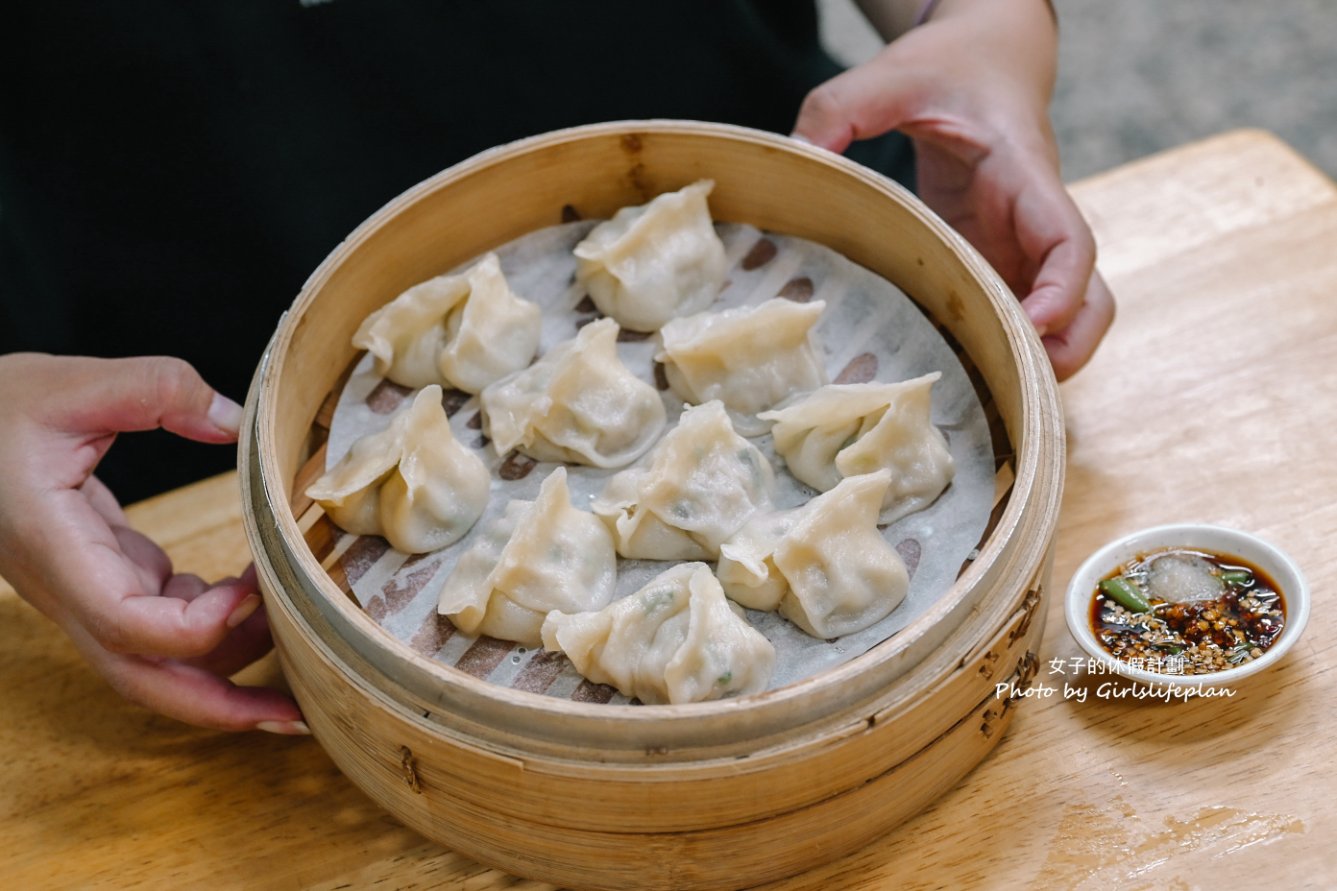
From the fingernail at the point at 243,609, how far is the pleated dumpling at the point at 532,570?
238 millimetres

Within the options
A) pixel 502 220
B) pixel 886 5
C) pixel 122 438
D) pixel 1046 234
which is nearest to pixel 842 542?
pixel 1046 234

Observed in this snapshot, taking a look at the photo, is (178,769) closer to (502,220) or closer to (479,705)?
(479,705)

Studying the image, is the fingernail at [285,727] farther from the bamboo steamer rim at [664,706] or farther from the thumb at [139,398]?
the thumb at [139,398]

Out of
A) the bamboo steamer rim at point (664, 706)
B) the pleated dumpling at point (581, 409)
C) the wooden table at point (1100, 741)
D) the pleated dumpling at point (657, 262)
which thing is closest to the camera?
the bamboo steamer rim at point (664, 706)

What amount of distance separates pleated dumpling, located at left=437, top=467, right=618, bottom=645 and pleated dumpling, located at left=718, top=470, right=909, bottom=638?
0.17 meters

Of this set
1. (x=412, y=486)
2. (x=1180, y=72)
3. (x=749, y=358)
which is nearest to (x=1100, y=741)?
(x=749, y=358)

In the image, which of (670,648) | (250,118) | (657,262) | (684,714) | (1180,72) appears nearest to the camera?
(684,714)

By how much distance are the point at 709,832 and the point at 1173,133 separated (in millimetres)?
3866

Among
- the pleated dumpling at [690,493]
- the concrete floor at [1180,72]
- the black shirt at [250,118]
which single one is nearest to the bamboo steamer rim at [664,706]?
the pleated dumpling at [690,493]

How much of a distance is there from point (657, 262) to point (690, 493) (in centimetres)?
44

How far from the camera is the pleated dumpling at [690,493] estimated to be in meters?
1.74

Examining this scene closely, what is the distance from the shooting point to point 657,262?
6.65ft

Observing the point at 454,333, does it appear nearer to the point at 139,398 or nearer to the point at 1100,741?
the point at 139,398

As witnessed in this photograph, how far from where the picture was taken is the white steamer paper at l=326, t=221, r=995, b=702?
5.32 ft
